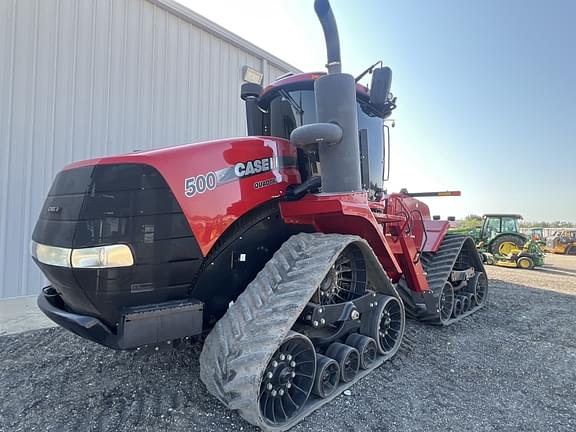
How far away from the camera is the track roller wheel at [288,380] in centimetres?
225

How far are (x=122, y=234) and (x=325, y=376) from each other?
1.73m

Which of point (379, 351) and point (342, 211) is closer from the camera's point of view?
point (342, 211)

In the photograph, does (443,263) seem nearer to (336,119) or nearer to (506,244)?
(336,119)

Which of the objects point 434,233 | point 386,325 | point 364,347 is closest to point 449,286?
point 434,233

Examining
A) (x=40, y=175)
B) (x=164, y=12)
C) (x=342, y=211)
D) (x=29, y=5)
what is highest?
(x=164, y=12)

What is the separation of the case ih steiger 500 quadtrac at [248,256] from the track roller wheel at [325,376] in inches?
0.4

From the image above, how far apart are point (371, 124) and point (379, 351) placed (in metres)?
2.25

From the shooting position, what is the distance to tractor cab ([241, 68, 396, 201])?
3152 mm

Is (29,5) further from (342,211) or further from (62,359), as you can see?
(342,211)

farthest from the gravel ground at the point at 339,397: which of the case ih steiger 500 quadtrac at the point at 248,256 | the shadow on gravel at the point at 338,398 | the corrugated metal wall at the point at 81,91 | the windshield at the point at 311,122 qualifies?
the corrugated metal wall at the point at 81,91

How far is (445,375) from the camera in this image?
3.30m

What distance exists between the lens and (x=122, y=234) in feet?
6.74

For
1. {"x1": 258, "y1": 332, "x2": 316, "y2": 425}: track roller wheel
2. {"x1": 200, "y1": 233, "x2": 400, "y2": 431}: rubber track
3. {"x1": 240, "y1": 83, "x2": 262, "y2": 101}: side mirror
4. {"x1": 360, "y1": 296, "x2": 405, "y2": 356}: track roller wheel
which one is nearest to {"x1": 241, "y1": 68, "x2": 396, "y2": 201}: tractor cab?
{"x1": 240, "y1": 83, "x2": 262, "y2": 101}: side mirror

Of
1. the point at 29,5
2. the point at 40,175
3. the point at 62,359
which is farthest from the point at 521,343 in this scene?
the point at 29,5
